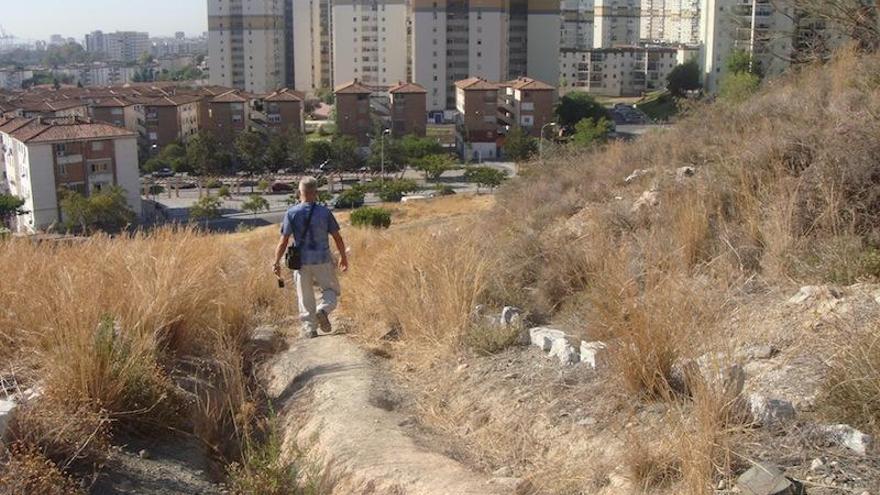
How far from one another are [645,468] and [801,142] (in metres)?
4.07

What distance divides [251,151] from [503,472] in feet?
176

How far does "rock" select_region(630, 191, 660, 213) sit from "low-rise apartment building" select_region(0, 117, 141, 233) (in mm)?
35587

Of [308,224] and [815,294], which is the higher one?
[308,224]

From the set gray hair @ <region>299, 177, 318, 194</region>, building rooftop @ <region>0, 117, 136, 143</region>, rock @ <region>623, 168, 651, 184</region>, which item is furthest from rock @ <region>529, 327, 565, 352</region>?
building rooftop @ <region>0, 117, 136, 143</region>

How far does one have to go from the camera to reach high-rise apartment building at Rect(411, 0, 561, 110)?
234ft

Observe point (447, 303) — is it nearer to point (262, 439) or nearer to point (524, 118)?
point (262, 439)

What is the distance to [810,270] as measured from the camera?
5.29 m

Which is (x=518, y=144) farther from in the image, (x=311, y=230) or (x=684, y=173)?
(x=311, y=230)

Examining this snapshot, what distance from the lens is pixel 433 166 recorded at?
159 ft

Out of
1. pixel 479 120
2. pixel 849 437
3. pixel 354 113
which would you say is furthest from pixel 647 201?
pixel 354 113

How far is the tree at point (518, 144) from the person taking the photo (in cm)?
5088

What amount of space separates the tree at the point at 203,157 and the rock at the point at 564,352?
172 feet

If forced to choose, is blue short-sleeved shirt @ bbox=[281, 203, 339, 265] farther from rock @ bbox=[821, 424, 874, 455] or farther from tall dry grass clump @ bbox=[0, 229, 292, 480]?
rock @ bbox=[821, 424, 874, 455]

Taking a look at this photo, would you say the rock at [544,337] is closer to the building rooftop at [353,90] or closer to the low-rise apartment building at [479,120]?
Result: the low-rise apartment building at [479,120]
